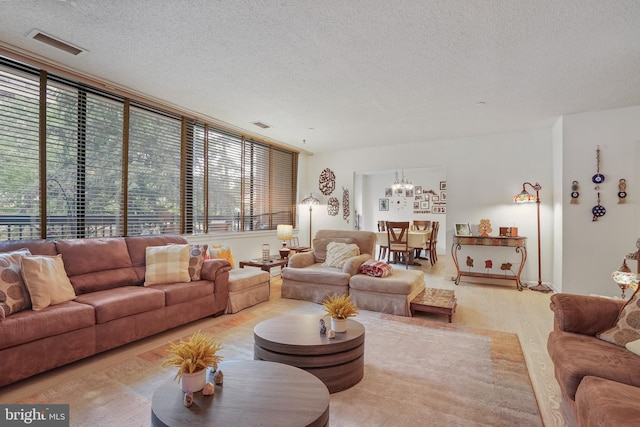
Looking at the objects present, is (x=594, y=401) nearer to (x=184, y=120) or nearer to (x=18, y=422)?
(x=18, y=422)

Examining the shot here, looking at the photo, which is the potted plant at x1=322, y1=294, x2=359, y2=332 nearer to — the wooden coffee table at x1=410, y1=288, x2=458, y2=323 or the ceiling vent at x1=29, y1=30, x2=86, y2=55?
the wooden coffee table at x1=410, y1=288, x2=458, y2=323

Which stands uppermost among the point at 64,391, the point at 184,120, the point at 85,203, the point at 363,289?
the point at 184,120

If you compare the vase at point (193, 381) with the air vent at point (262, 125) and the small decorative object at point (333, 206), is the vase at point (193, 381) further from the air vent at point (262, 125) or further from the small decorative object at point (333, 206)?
the small decorative object at point (333, 206)

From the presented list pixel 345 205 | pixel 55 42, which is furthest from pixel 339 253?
pixel 55 42

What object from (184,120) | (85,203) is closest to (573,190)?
(184,120)

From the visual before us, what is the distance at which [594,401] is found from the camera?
4.29 feet

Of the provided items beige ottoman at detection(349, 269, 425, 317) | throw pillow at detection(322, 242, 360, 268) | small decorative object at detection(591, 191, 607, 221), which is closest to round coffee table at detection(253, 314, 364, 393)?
beige ottoman at detection(349, 269, 425, 317)

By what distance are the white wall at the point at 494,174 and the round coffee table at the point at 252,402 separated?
4.83m

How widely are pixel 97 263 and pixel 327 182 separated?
4.73 meters

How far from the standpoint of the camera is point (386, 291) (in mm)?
3725

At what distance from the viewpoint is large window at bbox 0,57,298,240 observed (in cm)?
293

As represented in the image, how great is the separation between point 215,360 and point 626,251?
16.8ft

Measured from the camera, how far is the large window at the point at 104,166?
9.61 ft

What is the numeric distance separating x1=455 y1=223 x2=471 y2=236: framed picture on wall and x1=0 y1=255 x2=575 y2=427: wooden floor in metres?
0.64
